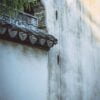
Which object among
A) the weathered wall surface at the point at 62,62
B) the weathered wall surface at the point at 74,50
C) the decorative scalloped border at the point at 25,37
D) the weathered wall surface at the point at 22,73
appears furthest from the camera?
the weathered wall surface at the point at 74,50

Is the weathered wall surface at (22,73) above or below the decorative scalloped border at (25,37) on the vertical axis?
below

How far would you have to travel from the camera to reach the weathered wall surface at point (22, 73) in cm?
668

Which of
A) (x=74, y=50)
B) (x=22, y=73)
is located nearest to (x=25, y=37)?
(x=22, y=73)

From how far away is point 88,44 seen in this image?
33.1 ft

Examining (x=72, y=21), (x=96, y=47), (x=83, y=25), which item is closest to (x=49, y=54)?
(x=72, y=21)

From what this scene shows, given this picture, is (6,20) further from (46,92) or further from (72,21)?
(72,21)

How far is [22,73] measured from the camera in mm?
7105

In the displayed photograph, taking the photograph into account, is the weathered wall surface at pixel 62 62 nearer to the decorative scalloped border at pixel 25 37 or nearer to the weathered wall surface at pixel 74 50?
the weathered wall surface at pixel 74 50

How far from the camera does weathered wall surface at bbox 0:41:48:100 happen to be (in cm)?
668

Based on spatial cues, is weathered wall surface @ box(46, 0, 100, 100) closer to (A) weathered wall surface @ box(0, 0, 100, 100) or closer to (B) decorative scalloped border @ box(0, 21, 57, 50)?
(A) weathered wall surface @ box(0, 0, 100, 100)

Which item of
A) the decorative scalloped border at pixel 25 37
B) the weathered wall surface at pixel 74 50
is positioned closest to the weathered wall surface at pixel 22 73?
the decorative scalloped border at pixel 25 37

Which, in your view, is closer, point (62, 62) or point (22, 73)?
point (22, 73)

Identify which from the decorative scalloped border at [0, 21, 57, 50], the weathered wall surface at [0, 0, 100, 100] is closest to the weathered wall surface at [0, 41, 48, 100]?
the weathered wall surface at [0, 0, 100, 100]

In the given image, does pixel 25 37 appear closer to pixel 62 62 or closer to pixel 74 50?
pixel 62 62
